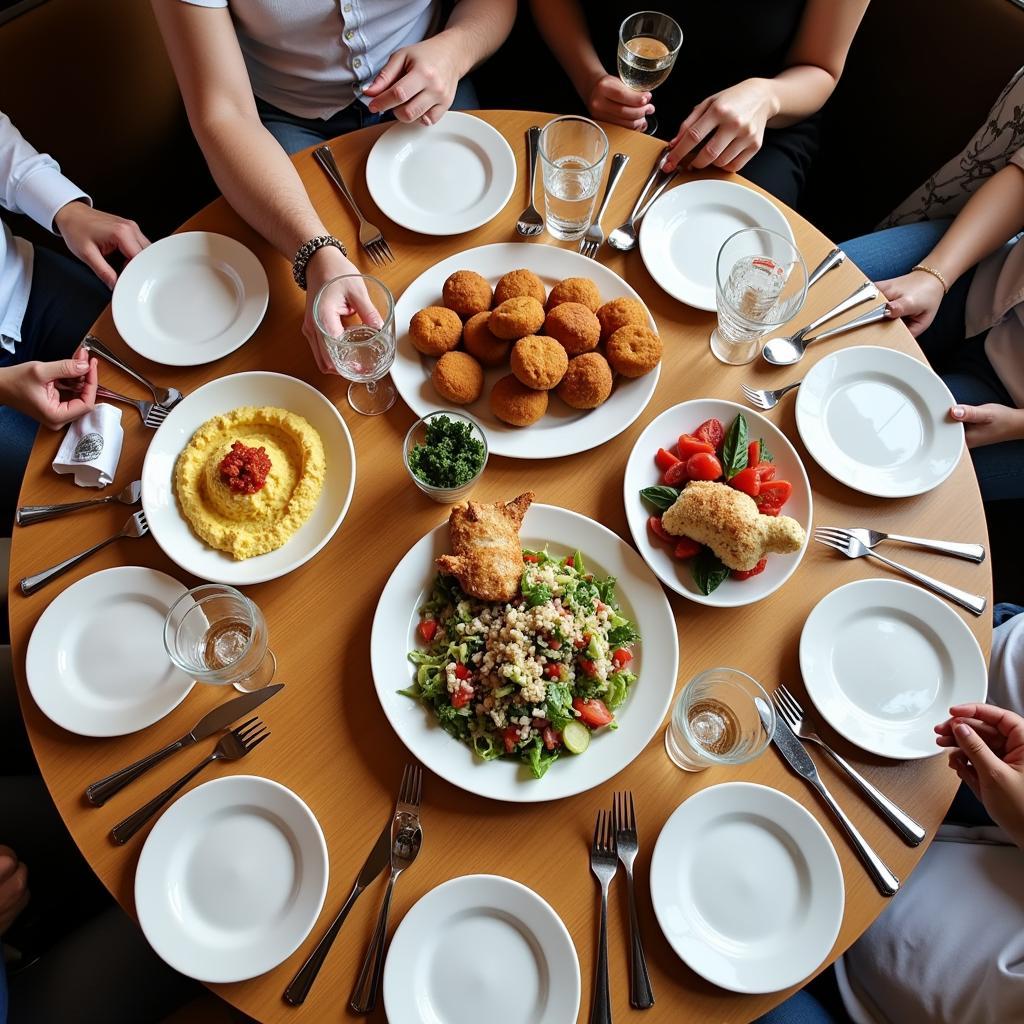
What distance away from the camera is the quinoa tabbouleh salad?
1532 millimetres

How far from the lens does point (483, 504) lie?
1.73 m

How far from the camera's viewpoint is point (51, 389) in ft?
5.99

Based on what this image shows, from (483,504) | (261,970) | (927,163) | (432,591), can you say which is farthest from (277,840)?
(927,163)

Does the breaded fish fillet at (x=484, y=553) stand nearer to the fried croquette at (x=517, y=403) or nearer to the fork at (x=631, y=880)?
the fried croquette at (x=517, y=403)

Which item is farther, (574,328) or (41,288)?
(41,288)

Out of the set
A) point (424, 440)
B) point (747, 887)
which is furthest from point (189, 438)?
point (747, 887)

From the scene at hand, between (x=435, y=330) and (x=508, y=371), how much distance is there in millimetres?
230

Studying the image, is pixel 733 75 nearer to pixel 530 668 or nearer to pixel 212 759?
Answer: pixel 530 668

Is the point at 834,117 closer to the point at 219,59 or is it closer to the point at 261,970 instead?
the point at 219,59

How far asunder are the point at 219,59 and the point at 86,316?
103cm

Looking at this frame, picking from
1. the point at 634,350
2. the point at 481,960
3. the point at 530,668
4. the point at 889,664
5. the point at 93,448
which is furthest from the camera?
the point at 634,350

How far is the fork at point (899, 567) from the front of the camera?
1.71 metres

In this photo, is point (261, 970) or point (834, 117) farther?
point (834, 117)

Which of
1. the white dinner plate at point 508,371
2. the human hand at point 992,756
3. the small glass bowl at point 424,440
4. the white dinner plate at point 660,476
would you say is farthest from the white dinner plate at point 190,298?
the human hand at point 992,756
